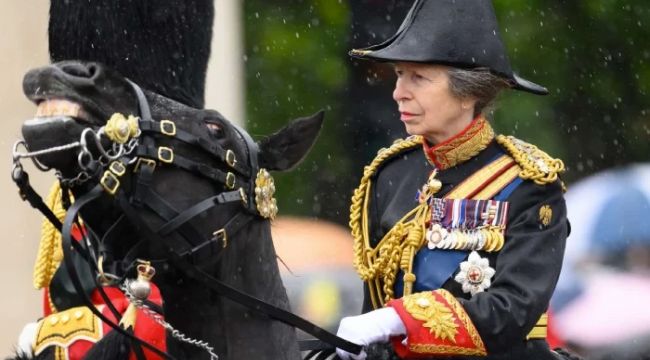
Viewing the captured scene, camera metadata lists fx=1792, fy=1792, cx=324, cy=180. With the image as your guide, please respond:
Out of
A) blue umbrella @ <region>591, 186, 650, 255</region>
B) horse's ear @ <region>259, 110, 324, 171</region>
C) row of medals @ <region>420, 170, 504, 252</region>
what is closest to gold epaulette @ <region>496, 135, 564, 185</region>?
row of medals @ <region>420, 170, 504, 252</region>

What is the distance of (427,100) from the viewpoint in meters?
4.85

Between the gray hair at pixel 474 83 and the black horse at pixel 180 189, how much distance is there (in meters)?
0.48

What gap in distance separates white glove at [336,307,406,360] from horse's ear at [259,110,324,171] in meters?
0.44

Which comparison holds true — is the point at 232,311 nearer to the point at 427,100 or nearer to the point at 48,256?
the point at 427,100

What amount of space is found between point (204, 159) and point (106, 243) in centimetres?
32

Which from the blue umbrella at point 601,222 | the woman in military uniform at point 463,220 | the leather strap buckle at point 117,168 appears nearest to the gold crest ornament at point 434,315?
the woman in military uniform at point 463,220

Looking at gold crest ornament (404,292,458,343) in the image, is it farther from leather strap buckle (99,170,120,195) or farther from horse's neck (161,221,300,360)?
leather strap buckle (99,170,120,195)

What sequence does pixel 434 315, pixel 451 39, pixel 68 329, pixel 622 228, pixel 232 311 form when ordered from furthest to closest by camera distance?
pixel 622 228 < pixel 68 329 < pixel 451 39 < pixel 434 315 < pixel 232 311

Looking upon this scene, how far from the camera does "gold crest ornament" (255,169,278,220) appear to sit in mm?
4508

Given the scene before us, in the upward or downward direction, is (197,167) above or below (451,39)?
below

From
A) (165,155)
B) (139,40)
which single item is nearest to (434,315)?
(165,155)

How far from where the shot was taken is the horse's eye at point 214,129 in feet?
14.8

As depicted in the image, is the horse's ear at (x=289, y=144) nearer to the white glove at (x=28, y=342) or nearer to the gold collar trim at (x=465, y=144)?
the gold collar trim at (x=465, y=144)

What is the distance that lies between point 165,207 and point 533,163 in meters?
1.11
